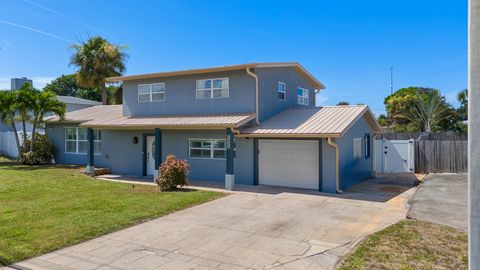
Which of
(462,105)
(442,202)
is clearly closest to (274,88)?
(442,202)

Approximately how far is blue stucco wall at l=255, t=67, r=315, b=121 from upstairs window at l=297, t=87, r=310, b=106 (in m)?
0.33

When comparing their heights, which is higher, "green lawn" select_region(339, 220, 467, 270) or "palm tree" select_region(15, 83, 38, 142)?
"palm tree" select_region(15, 83, 38, 142)

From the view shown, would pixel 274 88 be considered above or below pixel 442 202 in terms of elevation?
above

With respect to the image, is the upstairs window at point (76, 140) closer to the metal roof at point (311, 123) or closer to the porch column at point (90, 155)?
the porch column at point (90, 155)

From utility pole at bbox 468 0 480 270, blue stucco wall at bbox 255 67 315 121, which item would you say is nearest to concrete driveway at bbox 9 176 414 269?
utility pole at bbox 468 0 480 270

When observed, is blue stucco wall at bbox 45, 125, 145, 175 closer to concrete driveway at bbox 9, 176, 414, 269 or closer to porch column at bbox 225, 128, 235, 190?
porch column at bbox 225, 128, 235, 190

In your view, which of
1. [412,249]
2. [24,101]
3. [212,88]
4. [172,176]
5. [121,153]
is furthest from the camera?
[24,101]

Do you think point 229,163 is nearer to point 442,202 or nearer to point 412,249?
point 442,202

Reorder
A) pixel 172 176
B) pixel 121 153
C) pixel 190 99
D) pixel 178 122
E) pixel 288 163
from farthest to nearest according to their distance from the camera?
pixel 121 153 < pixel 190 99 < pixel 178 122 < pixel 288 163 < pixel 172 176

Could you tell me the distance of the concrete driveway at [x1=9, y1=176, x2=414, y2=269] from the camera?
6.05 metres

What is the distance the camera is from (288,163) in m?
14.0

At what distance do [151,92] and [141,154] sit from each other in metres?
3.21

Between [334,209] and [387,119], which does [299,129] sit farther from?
[387,119]

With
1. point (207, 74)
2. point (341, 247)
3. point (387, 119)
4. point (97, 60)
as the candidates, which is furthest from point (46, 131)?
point (387, 119)
